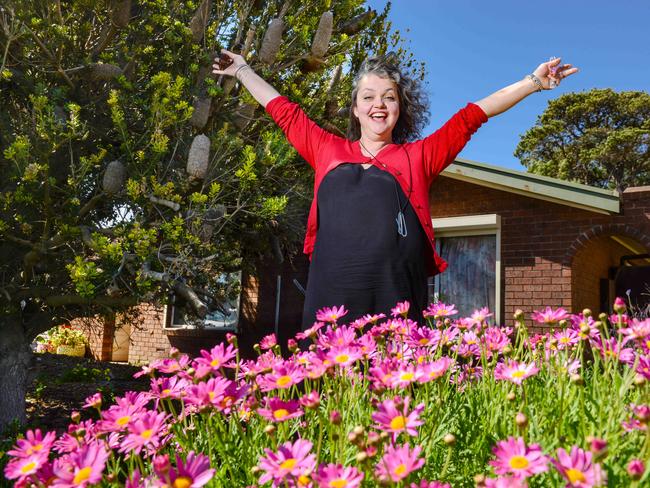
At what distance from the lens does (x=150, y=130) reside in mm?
5363

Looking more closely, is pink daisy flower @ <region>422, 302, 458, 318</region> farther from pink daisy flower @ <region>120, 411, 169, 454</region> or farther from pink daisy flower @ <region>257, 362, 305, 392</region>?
pink daisy flower @ <region>120, 411, 169, 454</region>

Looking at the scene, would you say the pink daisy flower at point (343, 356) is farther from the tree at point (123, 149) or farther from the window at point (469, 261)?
the window at point (469, 261)

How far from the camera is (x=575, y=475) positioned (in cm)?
77

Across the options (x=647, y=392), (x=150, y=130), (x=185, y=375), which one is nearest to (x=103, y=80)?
(x=150, y=130)

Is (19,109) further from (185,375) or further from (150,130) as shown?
(185,375)

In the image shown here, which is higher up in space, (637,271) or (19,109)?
(19,109)

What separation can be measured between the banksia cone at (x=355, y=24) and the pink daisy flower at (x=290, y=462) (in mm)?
7194

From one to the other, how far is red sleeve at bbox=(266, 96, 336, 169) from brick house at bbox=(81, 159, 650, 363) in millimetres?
5728

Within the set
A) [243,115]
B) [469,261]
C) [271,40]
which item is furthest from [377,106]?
[469,261]

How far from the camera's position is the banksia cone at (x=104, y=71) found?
511 cm

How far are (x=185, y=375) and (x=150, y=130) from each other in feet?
14.6

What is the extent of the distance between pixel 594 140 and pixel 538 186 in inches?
831

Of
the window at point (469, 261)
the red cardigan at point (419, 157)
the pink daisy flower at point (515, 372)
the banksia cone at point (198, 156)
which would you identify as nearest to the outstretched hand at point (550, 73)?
the red cardigan at point (419, 157)

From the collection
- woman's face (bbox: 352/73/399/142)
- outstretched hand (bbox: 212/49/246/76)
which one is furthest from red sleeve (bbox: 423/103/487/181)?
outstretched hand (bbox: 212/49/246/76)
